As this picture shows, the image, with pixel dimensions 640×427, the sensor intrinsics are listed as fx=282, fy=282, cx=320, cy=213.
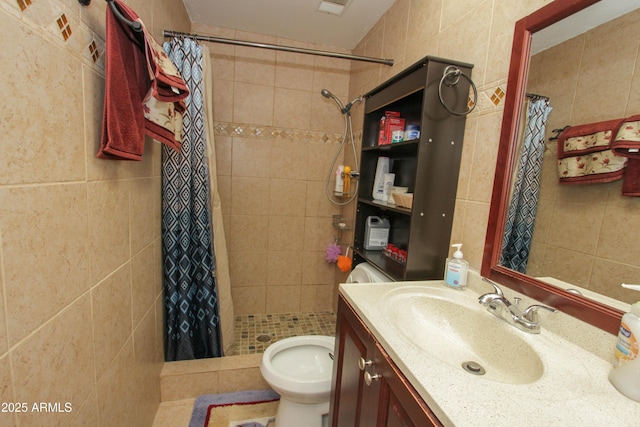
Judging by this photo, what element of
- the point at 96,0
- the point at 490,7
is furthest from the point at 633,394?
the point at 96,0

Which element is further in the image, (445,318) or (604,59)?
(445,318)

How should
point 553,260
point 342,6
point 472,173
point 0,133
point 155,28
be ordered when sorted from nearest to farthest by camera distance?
point 0,133
point 553,260
point 472,173
point 155,28
point 342,6

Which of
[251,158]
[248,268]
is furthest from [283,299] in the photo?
[251,158]

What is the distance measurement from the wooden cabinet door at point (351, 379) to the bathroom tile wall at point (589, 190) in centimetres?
57

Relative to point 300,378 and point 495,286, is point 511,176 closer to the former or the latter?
point 495,286

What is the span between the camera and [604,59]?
699mm

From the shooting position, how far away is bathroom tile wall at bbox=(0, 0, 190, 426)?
562 mm

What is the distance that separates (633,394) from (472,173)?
0.73 m

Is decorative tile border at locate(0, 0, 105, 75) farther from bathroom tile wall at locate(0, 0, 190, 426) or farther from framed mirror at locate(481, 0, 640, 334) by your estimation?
framed mirror at locate(481, 0, 640, 334)

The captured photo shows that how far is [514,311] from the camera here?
0.81 m

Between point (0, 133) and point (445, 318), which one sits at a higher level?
point (0, 133)

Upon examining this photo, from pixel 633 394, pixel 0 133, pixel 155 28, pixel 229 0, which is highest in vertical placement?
pixel 229 0

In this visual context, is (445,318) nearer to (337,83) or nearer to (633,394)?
(633,394)

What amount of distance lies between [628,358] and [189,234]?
172 cm
